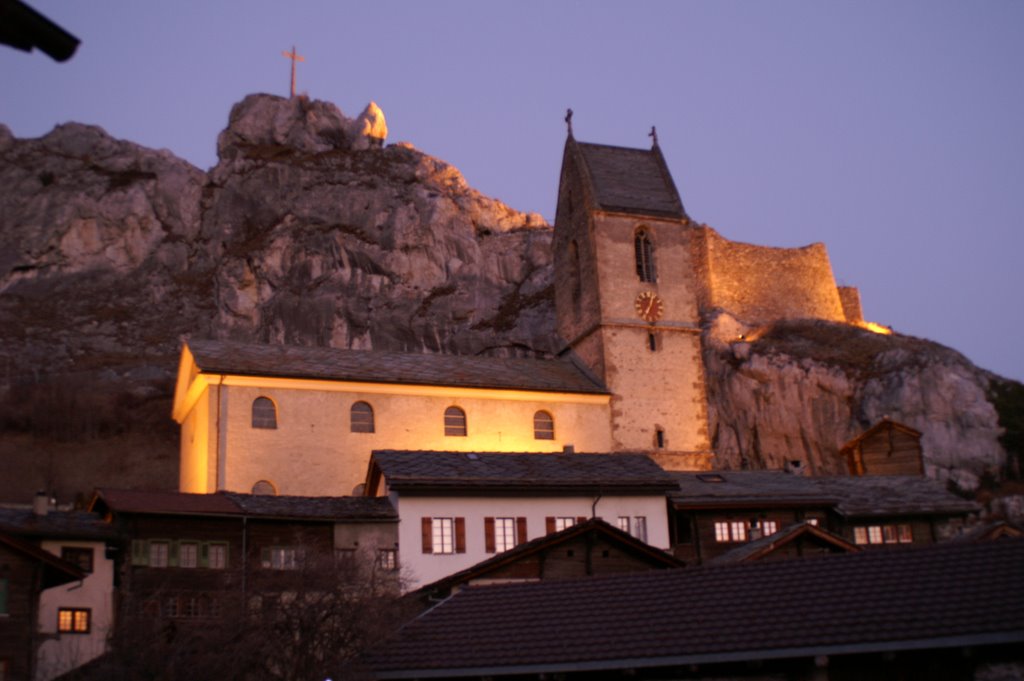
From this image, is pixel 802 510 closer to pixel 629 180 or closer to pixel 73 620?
pixel 629 180

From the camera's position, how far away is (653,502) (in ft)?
139

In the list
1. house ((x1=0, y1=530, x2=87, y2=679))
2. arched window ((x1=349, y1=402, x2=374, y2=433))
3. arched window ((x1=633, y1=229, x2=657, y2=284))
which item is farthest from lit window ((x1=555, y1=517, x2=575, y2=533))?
arched window ((x1=633, y1=229, x2=657, y2=284))

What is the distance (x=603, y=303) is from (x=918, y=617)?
123ft

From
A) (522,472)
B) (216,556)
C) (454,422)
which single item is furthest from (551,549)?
(454,422)

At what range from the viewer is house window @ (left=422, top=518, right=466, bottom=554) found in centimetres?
3853

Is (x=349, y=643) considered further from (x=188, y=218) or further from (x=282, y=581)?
(x=188, y=218)

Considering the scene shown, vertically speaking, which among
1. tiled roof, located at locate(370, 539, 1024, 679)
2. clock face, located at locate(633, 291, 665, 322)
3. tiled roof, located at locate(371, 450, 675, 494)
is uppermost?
clock face, located at locate(633, 291, 665, 322)

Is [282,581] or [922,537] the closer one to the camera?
[282,581]

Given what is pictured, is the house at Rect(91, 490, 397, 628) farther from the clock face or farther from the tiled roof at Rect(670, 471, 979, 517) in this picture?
the clock face

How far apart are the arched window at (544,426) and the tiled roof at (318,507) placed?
40.6 ft

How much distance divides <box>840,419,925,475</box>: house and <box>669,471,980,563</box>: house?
696cm

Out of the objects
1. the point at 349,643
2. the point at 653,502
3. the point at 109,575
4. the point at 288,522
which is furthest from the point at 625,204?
the point at 349,643

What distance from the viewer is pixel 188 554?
3591 cm

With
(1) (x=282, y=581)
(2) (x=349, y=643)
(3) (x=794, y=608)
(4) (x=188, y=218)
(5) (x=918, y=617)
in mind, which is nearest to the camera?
(5) (x=918, y=617)
